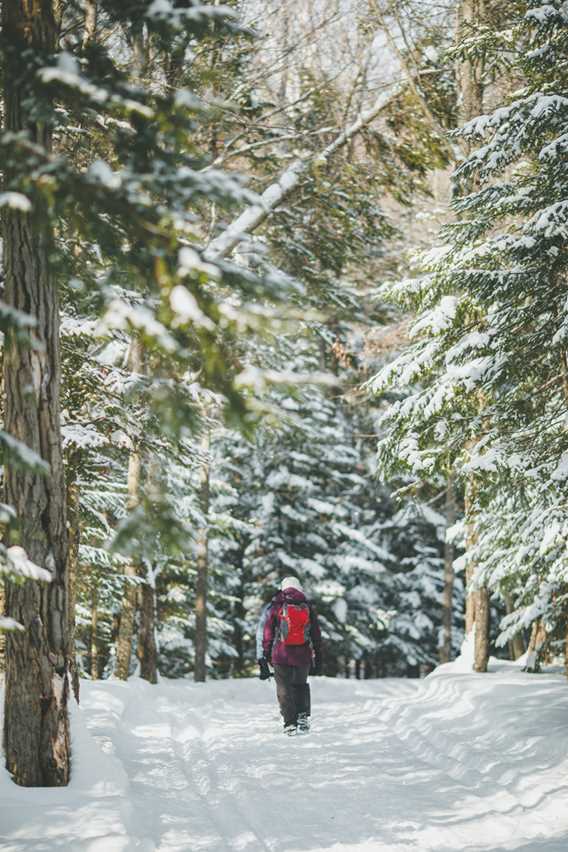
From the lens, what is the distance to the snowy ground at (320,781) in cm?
462

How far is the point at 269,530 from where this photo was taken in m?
22.6

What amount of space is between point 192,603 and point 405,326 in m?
13.9

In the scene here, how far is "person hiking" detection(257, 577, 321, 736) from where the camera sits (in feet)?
28.4

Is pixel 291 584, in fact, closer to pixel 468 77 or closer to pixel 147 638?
pixel 147 638

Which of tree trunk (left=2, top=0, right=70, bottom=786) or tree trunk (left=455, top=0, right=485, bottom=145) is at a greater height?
tree trunk (left=455, top=0, right=485, bottom=145)

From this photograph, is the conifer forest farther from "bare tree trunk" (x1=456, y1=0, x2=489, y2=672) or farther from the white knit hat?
the white knit hat

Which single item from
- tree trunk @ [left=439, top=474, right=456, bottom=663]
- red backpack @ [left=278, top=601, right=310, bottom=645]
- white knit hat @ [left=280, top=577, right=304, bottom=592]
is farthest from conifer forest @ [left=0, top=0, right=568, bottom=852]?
tree trunk @ [left=439, top=474, right=456, bottom=663]

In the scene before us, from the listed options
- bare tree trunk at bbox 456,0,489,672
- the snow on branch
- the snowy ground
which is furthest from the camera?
bare tree trunk at bbox 456,0,489,672

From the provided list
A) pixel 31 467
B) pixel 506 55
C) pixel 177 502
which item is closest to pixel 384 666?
pixel 177 502

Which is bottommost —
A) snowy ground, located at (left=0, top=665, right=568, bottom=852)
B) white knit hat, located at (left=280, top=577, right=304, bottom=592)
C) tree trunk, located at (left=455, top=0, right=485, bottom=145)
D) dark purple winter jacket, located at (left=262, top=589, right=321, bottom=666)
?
snowy ground, located at (left=0, top=665, right=568, bottom=852)

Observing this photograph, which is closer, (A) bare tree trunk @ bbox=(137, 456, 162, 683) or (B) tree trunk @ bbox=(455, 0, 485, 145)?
(B) tree trunk @ bbox=(455, 0, 485, 145)

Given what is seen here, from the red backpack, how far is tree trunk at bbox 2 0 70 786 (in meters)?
4.18

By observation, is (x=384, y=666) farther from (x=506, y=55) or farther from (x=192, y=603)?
(x=506, y=55)

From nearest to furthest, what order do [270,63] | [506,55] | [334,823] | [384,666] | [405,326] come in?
1. [334,823]
2. [270,63]
3. [506,55]
4. [405,326]
5. [384,666]
